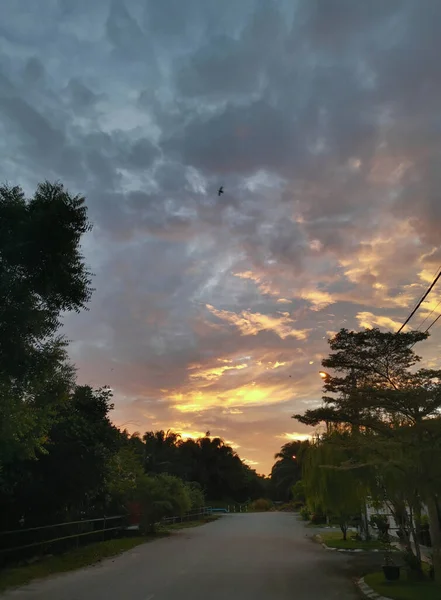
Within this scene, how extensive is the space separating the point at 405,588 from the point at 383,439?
10.8ft

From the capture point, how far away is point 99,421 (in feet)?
67.8

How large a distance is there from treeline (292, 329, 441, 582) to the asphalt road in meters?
2.21

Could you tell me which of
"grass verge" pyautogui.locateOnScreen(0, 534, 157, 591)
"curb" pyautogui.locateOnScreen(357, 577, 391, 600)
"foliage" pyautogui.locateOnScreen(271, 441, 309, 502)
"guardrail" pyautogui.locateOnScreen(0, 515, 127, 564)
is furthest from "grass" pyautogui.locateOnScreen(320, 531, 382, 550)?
"foliage" pyautogui.locateOnScreen(271, 441, 309, 502)

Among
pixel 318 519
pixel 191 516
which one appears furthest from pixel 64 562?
pixel 191 516

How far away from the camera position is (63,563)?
16594 mm

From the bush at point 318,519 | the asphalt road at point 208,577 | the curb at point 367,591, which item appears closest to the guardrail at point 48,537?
the asphalt road at point 208,577

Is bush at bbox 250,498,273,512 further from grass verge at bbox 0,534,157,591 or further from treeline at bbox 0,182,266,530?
grass verge at bbox 0,534,157,591

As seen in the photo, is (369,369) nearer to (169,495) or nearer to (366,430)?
(366,430)

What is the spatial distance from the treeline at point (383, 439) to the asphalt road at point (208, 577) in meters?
2.21

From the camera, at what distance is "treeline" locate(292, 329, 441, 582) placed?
40.1ft

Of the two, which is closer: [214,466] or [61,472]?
[61,472]

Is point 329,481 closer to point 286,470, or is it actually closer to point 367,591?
point 367,591

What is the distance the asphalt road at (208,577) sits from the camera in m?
11.6

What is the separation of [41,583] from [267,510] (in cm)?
6742
